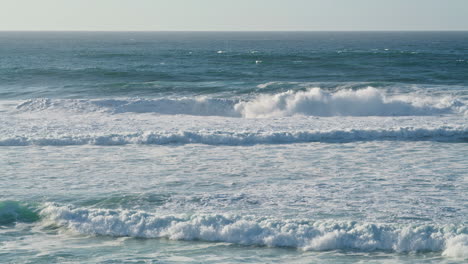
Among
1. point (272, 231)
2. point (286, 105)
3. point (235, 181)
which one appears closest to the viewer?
point (272, 231)

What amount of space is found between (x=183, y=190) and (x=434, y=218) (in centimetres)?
434

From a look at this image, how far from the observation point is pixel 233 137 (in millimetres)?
15688

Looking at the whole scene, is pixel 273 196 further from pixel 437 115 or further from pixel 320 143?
pixel 437 115

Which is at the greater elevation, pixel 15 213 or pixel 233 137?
pixel 233 137

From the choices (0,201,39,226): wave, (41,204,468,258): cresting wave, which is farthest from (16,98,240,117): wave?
(41,204,468,258): cresting wave

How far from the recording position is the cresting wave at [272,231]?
7785 mm

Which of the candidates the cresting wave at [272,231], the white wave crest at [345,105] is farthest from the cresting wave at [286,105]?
the cresting wave at [272,231]

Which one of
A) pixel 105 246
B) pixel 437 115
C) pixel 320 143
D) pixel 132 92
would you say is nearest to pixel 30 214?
pixel 105 246

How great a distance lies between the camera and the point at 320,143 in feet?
50.1

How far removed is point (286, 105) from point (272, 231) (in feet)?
53.0

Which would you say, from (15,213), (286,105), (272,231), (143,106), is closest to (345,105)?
(286,105)

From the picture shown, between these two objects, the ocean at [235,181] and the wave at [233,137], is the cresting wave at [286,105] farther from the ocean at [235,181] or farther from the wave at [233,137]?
the wave at [233,137]

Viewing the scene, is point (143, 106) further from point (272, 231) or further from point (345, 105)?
point (272, 231)

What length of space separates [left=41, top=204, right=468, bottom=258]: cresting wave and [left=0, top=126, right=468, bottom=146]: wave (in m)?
6.49
